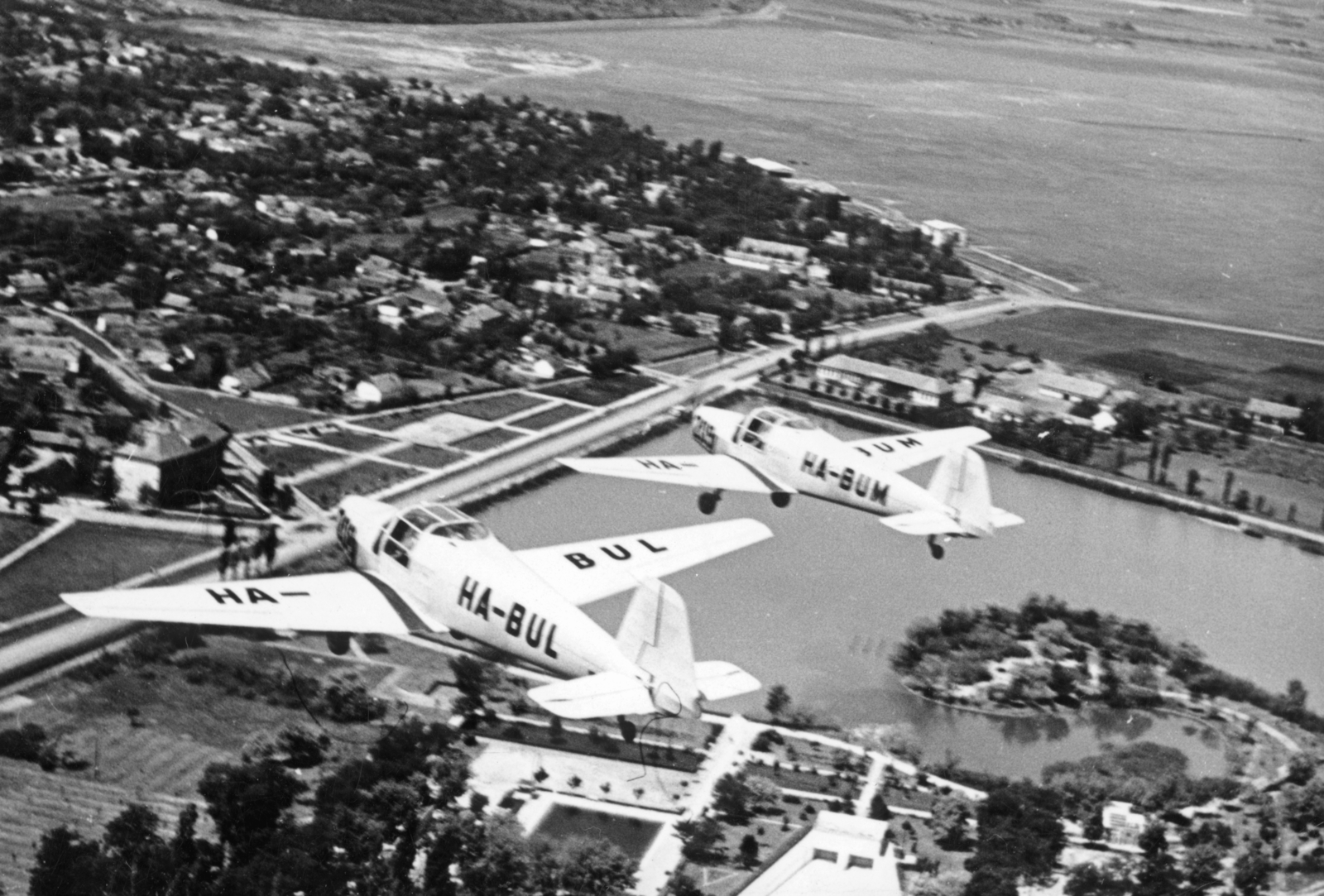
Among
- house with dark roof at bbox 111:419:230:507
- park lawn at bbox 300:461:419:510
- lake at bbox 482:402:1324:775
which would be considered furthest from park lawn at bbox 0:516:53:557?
lake at bbox 482:402:1324:775

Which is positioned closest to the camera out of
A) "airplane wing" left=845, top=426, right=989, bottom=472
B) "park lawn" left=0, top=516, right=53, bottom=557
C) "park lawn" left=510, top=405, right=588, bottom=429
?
"park lawn" left=0, top=516, right=53, bottom=557

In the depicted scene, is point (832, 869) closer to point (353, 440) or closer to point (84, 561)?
point (84, 561)

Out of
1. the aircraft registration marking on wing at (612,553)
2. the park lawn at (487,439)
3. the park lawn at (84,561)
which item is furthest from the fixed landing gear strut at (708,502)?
the park lawn at (84,561)

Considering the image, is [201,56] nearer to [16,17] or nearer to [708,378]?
[16,17]

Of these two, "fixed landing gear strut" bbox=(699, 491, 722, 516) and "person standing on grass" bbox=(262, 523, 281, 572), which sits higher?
"fixed landing gear strut" bbox=(699, 491, 722, 516)

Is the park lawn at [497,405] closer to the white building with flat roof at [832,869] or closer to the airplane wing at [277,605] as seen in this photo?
the airplane wing at [277,605]

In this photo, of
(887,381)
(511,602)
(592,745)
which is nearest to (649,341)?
(887,381)

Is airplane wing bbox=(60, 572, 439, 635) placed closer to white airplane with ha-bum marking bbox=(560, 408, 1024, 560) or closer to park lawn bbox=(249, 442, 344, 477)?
white airplane with ha-bum marking bbox=(560, 408, 1024, 560)
